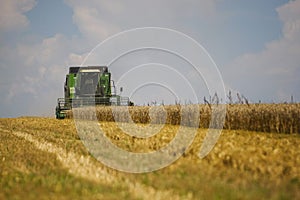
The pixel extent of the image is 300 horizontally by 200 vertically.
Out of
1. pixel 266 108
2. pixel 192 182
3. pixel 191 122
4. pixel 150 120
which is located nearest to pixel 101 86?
pixel 150 120

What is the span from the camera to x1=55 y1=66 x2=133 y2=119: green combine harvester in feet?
98.5

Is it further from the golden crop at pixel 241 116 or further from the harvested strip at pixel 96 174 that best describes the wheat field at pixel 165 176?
the golden crop at pixel 241 116

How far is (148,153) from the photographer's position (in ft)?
30.4

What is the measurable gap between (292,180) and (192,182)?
1.64m

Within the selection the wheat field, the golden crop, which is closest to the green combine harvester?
the golden crop

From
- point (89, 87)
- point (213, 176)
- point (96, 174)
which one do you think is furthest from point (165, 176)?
point (89, 87)

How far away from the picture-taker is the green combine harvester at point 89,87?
98.5 feet

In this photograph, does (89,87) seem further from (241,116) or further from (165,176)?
(165,176)

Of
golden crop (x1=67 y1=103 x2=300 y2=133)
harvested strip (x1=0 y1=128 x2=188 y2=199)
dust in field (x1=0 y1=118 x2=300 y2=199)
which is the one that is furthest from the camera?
golden crop (x1=67 y1=103 x2=300 y2=133)

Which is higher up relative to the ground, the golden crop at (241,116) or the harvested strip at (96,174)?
the golden crop at (241,116)

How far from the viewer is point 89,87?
30.1 m

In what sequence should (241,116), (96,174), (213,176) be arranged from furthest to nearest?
(241,116) < (96,174) < (213,176)

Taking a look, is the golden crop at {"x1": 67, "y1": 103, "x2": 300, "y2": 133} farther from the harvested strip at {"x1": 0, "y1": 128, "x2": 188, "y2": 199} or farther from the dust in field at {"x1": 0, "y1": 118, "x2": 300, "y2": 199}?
the harvested strip at {"x1": 0, "y1": 128, "x2": 188, "y2": 199}

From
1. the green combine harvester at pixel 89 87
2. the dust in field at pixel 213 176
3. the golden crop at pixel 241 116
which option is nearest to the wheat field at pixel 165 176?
the dust in field at pixel 213 176
